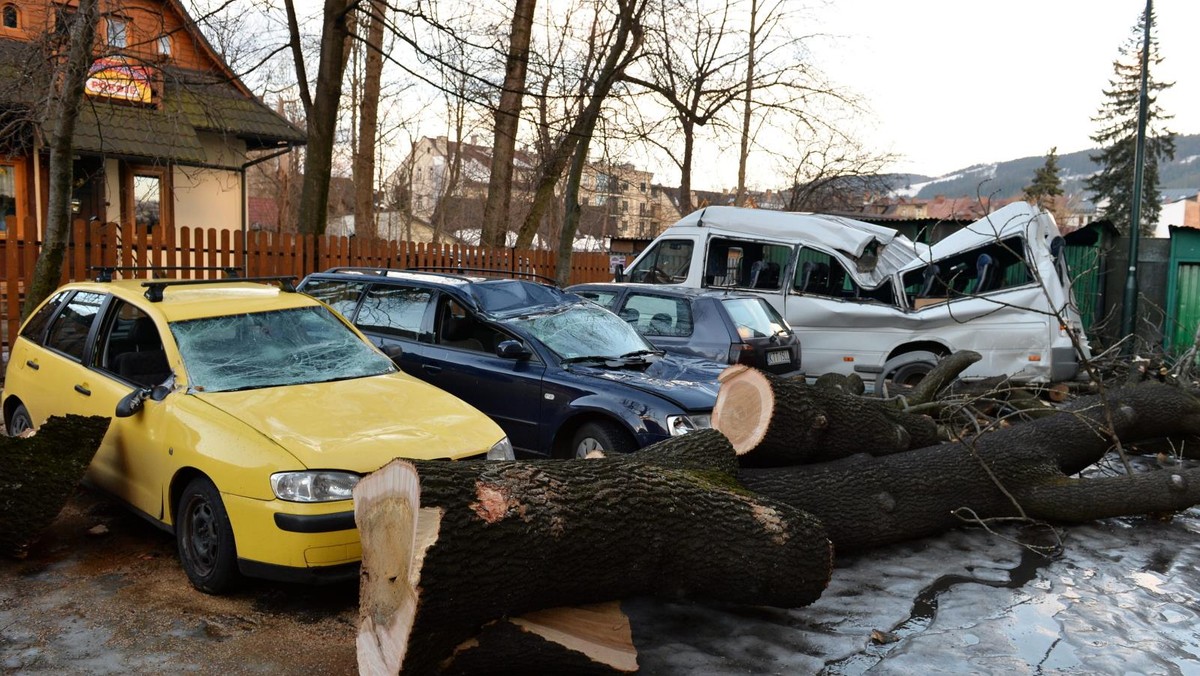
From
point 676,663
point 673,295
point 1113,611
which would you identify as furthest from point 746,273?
point 676,663

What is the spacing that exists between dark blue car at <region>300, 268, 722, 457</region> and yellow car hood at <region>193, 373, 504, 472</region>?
3.42 ft

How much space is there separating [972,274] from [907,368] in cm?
195

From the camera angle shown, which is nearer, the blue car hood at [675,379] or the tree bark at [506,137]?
the blue car hood at [675,379]

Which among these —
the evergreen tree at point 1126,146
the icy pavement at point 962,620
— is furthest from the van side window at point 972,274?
the evergreen tree at point 1126,146

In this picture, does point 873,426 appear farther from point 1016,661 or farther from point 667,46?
point 667,46

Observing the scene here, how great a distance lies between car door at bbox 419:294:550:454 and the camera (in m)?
6.95

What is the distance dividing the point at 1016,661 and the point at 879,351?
7123 mm

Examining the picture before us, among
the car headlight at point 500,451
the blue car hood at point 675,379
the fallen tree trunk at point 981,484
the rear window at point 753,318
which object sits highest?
the rear window at point 753,318

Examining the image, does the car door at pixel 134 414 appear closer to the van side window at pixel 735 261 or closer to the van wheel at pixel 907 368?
the van wheel at pixel 907 368

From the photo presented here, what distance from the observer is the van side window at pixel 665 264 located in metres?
12.8

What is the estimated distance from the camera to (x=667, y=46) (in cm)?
1877

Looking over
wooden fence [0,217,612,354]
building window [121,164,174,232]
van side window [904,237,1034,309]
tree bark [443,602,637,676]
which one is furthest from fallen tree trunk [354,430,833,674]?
building window [121,164,174,232]

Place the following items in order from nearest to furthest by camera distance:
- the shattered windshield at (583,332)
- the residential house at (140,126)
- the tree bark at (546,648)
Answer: the tree bark at (546,648) → the shattered windshield at (583,332) → the residential house at (140,126)

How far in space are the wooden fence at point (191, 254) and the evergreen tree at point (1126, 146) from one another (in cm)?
5355
